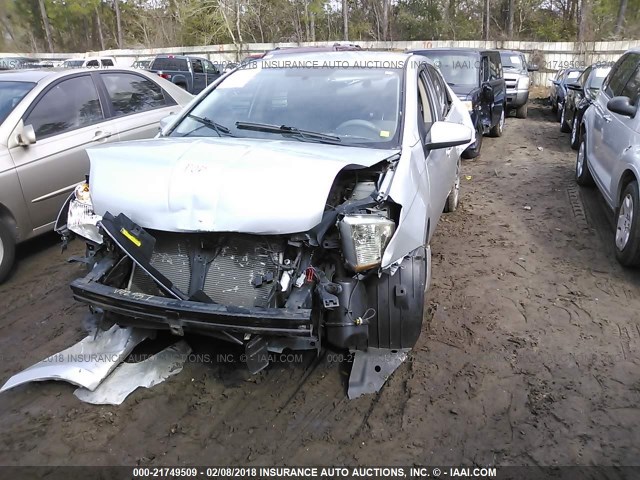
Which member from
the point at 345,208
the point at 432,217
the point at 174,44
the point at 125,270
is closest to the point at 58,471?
the point at 125,270

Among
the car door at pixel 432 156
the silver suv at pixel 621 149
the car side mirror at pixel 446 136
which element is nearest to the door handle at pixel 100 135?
the car door at pixel 432 156

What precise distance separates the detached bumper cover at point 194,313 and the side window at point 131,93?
145 inches

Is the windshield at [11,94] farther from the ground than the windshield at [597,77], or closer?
farther from the ground

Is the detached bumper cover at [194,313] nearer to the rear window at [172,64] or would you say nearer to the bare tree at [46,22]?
the rear window at [172,64]

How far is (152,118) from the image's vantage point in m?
6.23

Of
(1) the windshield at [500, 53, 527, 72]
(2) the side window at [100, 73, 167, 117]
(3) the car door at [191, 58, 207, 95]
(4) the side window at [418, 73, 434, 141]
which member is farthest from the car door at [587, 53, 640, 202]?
(3) the car door at [191, 58, 207, 95]

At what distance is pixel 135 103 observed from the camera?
6199mm

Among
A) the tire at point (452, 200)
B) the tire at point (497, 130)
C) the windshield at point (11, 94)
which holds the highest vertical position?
the windshield at point (11, 94)

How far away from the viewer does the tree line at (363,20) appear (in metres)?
32.0

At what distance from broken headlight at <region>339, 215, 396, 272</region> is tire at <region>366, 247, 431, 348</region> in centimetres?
29

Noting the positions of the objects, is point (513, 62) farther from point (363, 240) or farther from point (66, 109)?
point (363, 240)

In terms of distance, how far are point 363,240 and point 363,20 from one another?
40397 millimetres

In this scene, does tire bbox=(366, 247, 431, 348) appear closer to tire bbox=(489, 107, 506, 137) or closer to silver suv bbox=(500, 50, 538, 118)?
tire bbox=(489, 107, 506, 137)

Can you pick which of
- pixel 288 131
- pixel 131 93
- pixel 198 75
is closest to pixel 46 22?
pixel 198 75
